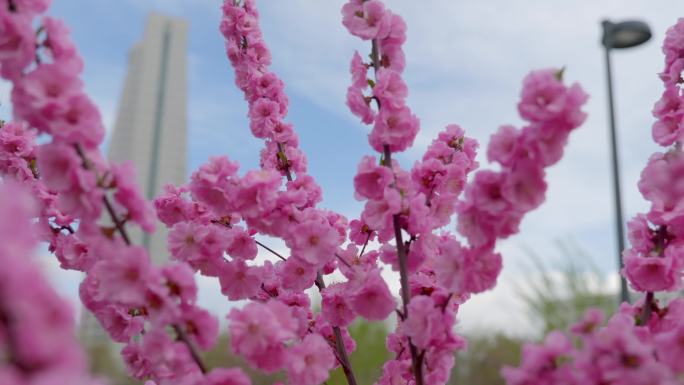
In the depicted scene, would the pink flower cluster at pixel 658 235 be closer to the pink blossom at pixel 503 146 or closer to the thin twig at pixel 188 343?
the pink blossom at pixel 503 146

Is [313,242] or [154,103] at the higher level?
[154,103]

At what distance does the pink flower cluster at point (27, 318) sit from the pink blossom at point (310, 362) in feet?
1.11

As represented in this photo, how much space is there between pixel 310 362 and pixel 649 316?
37 centimetres

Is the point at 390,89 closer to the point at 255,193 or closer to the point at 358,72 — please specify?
the point at 358,72

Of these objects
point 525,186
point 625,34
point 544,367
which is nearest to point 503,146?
point 525,186

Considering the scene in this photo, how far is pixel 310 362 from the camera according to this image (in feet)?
2.36

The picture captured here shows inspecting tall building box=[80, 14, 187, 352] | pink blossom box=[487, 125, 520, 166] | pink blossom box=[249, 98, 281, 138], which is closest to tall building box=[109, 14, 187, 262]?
tall building box=[80, 14, 187, 352]

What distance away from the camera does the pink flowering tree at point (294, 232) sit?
0.55 metres

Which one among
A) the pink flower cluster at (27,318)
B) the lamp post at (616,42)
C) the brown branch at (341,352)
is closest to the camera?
the pink flower cluster at (27,318)

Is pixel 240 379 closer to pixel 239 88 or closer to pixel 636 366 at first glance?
pixel 636 366

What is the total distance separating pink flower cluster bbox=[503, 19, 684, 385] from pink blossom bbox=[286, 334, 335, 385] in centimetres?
20

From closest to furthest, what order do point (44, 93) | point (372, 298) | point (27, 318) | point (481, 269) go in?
point (27, 318), point (44, 93), point (481, 269), point (372, 298)

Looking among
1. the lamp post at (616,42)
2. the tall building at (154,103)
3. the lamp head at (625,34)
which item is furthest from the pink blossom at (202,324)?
the tall building at (154,103)

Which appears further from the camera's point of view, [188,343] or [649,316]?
[649,316]
